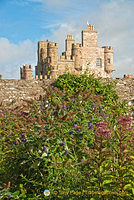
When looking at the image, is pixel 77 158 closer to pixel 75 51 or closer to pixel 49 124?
pixel 49 124

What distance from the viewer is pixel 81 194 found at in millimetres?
3561

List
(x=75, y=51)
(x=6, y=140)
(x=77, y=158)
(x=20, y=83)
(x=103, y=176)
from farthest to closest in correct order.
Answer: (x=75, y=51), (x=20, y=83), (x=6, y=140), (x=77, y=158), (x=103, y=176)

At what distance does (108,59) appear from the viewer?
4309 cm

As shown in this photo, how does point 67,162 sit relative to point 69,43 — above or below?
below

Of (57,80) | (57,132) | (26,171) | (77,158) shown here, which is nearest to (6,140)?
(26,171)

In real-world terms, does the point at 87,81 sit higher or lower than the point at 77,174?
higher

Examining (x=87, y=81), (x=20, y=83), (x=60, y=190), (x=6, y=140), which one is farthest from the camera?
(x=20, y=83)

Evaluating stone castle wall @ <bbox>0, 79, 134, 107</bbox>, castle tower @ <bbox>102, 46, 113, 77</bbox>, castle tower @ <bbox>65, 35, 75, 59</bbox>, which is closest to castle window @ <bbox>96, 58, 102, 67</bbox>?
castle tower @ <bbox>102, 46, 113, 77</bbox>

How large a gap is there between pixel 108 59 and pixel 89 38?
471 centimetres

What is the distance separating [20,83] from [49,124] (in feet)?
23.3

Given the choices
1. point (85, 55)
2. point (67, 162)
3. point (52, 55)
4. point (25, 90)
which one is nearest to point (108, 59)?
point (85, 55)

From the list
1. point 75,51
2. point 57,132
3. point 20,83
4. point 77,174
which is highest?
point 75,51

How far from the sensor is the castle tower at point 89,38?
41.4 m

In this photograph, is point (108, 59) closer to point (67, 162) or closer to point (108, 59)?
point (108, 59)
